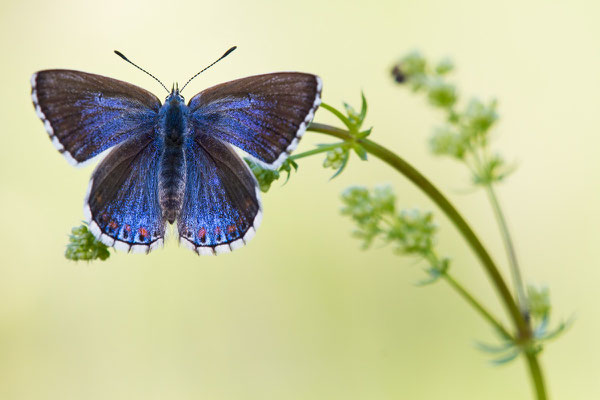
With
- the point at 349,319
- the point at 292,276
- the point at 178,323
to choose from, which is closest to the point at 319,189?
the point at 292,276

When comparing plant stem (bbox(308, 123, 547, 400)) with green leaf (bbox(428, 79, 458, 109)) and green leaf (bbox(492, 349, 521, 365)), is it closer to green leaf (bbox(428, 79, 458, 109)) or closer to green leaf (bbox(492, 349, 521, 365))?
green leaf (bbox(492, 349, 521, 365))

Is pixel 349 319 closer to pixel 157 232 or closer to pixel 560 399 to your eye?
pixel 560 399

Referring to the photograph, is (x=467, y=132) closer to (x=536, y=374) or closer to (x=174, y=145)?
(x=536, y=374)

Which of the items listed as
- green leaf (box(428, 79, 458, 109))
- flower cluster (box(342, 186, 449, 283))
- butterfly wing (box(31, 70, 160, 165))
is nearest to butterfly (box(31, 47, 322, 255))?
butterfly wing (box(31, 70, 160, 165))

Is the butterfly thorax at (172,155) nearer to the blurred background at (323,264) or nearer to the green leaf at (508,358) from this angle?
the green leaf at (508,358)

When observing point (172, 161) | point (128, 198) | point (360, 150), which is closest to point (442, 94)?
point (360, 150)
